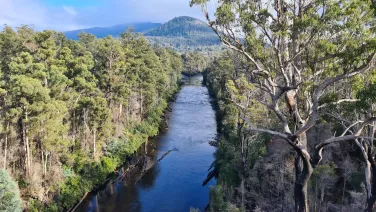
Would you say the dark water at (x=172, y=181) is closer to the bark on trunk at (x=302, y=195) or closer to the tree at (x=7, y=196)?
the tree at (x=7, y=196)

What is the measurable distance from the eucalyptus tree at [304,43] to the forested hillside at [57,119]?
45.0 feet

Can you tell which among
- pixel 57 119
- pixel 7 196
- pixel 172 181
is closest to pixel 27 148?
pixel 57 119

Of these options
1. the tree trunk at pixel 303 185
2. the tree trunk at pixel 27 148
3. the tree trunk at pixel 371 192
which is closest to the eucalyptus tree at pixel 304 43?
the tree trunk at pixel 303 185

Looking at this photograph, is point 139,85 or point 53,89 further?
point 139,85

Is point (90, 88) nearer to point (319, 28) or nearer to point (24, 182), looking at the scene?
point (24, 182)

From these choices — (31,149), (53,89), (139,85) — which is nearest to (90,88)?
(53,89)

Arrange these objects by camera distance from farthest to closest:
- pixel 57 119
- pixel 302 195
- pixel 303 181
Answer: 1. pixel 57 119
2. pixel 302 195
3. pixel 303 181

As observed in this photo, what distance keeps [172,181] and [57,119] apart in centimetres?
1226

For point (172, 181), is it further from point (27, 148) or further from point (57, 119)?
point (27, 148)

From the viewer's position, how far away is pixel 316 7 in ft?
32.8

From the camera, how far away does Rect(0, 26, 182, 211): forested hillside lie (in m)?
20.0

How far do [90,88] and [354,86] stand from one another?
20.3 meters

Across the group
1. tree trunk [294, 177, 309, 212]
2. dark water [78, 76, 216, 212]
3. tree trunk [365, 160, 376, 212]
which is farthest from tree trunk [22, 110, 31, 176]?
tree trunk [365, 160, 376, 212]

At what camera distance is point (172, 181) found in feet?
96.9
